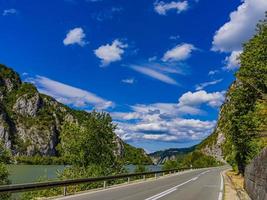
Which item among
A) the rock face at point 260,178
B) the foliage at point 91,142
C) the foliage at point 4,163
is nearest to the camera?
the rock face at point 260,178

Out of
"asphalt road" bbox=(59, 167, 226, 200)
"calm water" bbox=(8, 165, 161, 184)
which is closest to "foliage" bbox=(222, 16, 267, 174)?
"asphalt road" bbox=(59, 167, 226, 200)

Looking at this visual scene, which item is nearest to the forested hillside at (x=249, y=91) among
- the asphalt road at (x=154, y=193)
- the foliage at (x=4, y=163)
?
the asphalt road at (x=154, y=193)

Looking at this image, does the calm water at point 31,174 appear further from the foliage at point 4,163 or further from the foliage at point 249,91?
the foliage at point 249,91

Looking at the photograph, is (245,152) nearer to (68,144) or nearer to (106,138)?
(106,138)

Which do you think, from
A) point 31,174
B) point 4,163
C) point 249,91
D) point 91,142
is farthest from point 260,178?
point 31,174

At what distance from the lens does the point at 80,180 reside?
73.5ft

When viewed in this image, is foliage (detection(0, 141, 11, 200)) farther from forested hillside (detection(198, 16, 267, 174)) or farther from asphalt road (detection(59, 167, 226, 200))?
forested hillside (detection(198, 16, 267, 174))

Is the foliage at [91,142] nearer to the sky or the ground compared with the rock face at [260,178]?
nearer to the sky

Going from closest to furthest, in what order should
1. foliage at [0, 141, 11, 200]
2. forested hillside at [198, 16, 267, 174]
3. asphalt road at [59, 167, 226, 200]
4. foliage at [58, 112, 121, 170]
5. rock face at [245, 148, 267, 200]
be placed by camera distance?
rock face at [245, 148, 267, 200] < asphalt road at [59, 167, 226, 200] < foliage at [0, 141, 11, 200] < forested hillside at [198, 16, 267, 174] < foliage at [58, 112, 121, 170]

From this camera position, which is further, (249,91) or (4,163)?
(249,91)

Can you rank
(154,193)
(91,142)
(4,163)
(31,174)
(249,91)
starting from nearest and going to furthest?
(154,193) < (4,163) < (249,91) < (91,142) < (31,174)

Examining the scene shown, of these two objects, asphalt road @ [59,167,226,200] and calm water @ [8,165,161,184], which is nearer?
asphalt road @ [59,167,226,200]

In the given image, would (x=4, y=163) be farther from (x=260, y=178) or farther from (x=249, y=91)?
(x=249, y=91)

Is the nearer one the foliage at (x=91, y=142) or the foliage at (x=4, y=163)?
the foliage at (x=4, y=163)
